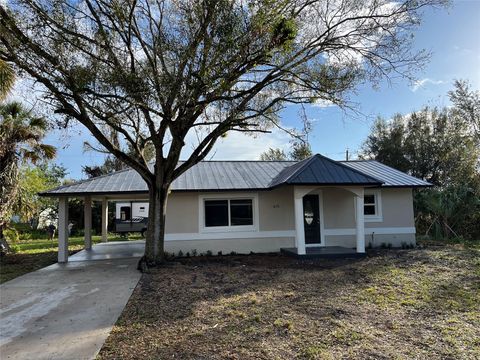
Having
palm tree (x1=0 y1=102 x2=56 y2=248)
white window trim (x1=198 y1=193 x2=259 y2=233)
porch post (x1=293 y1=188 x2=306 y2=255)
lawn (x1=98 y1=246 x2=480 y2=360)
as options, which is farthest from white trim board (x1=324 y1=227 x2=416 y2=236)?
palm tree (x1=0 y1=102 x2=56 y2=248)

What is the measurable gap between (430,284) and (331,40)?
7.13 metres

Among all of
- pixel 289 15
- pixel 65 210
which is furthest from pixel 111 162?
pixel 289 15

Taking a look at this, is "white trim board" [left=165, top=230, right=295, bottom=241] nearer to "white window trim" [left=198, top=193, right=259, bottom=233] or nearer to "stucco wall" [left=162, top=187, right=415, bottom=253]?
"stucco wall" [left=162, top=187, right=415, bottom=253]

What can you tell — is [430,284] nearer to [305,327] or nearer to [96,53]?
[305,327]

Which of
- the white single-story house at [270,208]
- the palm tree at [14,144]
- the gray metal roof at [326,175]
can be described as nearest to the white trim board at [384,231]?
the white single-story house at [270,208]

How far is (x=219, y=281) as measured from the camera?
348 inches

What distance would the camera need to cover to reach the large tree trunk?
1117 cm

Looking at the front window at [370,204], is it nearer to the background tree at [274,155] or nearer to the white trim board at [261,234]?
the white trim board at [261,234]

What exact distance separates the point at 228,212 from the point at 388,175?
724cm

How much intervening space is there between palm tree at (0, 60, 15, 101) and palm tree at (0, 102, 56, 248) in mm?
1694

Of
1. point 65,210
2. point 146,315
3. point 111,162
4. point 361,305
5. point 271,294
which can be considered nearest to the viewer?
point 146,315

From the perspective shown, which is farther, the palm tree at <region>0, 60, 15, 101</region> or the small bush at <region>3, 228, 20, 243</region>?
the small bush at <region>3, 228, 20, 243</region>

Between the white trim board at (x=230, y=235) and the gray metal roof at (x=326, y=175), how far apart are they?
2.03 metres

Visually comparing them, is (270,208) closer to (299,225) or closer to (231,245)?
(231,245)
